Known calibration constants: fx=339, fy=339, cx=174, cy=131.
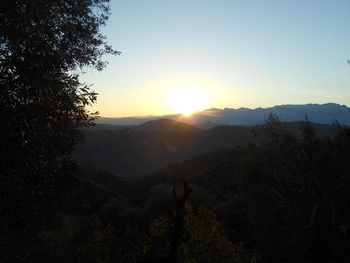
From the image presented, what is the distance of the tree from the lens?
7348 millimetres

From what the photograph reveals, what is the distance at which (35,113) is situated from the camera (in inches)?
297

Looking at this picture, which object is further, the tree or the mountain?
the mountain

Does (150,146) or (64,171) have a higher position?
(64,171)

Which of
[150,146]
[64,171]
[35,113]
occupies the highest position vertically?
[35,113]

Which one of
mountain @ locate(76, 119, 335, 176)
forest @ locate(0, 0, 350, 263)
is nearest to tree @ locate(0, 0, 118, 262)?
forest @ locate(0, 0, 350, 263)

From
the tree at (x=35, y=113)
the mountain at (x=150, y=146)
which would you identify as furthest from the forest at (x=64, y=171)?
the mountain at (x=150, y=146)

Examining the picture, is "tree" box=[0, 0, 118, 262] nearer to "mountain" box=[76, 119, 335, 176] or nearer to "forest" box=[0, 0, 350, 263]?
"forest" box=[0, 0, 350, 263]

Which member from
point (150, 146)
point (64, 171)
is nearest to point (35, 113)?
point (64, 171)

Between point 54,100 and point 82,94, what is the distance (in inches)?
34.7

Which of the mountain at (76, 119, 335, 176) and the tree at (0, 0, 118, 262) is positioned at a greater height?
the tree at (0, 0, 118, 262)

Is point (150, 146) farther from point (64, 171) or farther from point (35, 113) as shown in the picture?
point (35, 113)

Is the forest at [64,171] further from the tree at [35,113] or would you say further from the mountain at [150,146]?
the mountain at [150,146]

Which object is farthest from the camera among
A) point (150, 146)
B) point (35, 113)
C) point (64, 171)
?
point (150, 146)

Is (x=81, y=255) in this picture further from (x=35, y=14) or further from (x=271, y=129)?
(x=271, y=129)
